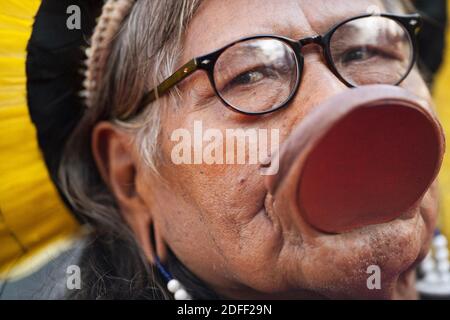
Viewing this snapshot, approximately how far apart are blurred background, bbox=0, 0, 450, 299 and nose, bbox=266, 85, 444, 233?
721 mm

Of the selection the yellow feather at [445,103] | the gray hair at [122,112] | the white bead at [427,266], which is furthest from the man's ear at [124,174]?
the yellow feather at [445,103]

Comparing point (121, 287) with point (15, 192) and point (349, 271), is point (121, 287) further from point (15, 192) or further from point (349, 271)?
point (349, 271)

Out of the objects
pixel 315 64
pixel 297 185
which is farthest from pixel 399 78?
pixel 297 185

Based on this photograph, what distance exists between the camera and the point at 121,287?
4.59 ft

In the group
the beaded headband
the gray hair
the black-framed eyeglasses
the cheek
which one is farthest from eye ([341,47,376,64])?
the beaded headband

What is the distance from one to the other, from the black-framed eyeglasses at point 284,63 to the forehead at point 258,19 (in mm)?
32

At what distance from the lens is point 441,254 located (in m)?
1.66

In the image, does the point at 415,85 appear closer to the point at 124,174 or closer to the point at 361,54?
the point at 361,54

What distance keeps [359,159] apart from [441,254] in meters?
0.84

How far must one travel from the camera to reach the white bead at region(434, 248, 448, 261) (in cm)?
165

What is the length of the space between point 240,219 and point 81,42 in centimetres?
66

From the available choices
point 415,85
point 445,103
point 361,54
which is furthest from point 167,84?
point 445,103

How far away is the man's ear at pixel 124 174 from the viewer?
4.70ft

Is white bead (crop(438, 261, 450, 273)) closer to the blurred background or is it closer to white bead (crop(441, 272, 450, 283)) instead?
white bead (crop(441, 272, 450, 283))
